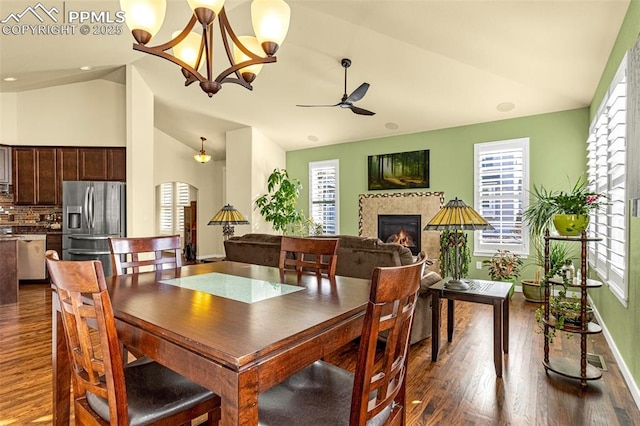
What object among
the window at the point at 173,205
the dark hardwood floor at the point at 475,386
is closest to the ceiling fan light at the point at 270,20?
the dark hardwood floor at the point at 475,386

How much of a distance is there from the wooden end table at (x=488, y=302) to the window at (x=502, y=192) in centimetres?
274

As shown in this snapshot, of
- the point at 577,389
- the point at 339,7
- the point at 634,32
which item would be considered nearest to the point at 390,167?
the point at 339,7

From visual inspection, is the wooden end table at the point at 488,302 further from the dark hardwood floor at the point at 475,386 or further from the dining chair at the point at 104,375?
the dining chair at the point at 104,375

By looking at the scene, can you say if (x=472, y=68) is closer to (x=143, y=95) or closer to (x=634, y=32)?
(x=634, y=32)

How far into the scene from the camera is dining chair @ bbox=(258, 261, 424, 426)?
1093 millimetres

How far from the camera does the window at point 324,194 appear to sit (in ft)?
24.6

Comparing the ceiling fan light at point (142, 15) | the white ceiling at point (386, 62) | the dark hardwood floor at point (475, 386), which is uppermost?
the white ceiling at point (386, 62)

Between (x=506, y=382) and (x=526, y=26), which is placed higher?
(x=526, y=26)

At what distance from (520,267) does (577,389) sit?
10.4ft

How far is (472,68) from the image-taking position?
14.6 ft

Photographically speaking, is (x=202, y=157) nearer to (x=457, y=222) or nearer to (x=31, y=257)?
(x=31, y=257)

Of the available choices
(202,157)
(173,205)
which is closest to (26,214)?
(202,157)

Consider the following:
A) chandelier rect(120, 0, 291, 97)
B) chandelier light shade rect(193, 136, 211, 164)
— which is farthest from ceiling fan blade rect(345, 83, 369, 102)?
chandelier light shade rect(193, 136, 211, 164)

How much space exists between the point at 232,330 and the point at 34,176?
6.84 m
